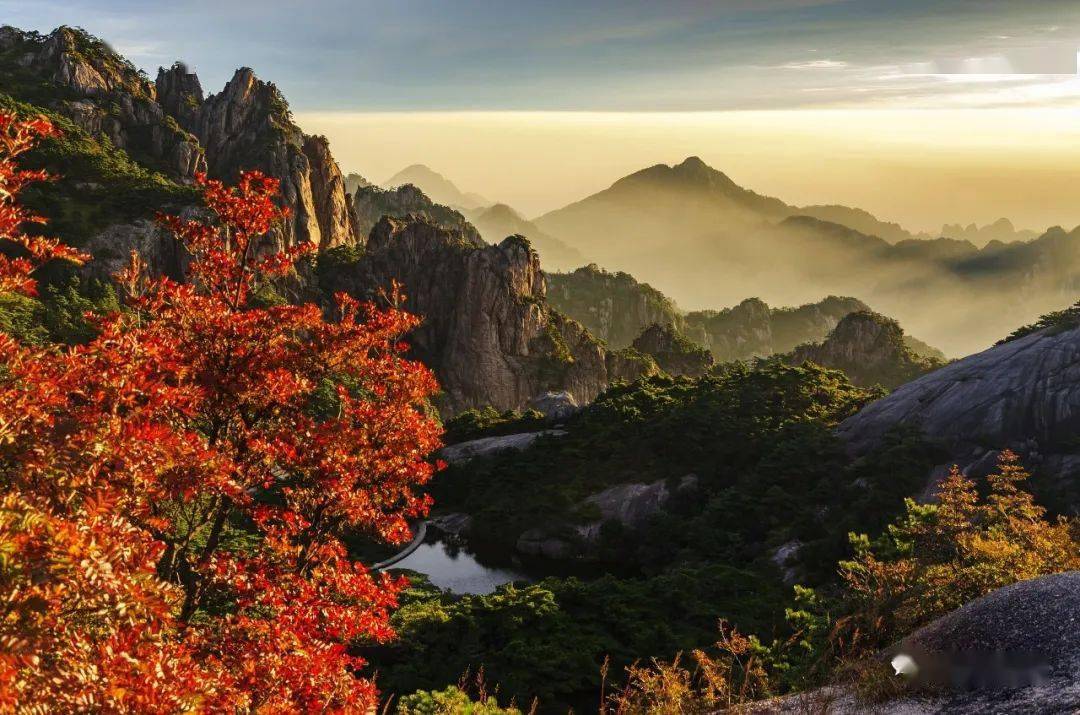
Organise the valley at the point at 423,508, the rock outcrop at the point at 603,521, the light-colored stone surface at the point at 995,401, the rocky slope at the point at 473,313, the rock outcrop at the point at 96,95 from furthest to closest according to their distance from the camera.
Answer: the rocky slope at the point at 473,313 → the rock outcrop at the point at 96,95 → the rock outcrop at the point at 603,521 → the light-colored stone surface at the point at 995,401 → the valley at the point at 423,508

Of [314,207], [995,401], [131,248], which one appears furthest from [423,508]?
[314,207]

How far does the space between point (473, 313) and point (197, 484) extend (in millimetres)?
97804

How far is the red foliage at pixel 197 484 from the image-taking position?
14.8ft

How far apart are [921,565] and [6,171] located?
1651cm

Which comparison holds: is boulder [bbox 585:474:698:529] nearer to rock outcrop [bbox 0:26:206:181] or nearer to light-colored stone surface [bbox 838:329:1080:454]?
light-colored stone surface [bbox 838:329:1080:454]

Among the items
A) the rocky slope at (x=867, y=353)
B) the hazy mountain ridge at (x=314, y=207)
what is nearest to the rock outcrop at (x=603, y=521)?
the hazy mountain ridge at (x=314, y=207)

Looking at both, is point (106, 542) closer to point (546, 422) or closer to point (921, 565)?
point (921, 565)

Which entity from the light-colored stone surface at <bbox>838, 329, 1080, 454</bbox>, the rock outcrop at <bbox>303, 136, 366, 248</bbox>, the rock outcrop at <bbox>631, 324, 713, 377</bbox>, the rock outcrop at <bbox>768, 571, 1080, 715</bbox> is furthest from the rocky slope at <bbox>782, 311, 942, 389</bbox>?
the rock outcrop at <bbox>768, 571, 1080, 715</bbox>

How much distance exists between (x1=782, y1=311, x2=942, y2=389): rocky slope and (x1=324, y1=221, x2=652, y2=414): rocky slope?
48.8 m

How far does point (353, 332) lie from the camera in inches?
444

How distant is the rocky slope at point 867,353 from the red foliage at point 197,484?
121 m

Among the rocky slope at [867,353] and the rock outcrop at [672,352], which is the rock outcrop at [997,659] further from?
the rocky slope at [867,353]

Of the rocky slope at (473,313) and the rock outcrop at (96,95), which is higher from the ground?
the rock outcrop at (96,95)

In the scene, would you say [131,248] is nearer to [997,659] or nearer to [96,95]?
[96,95]
